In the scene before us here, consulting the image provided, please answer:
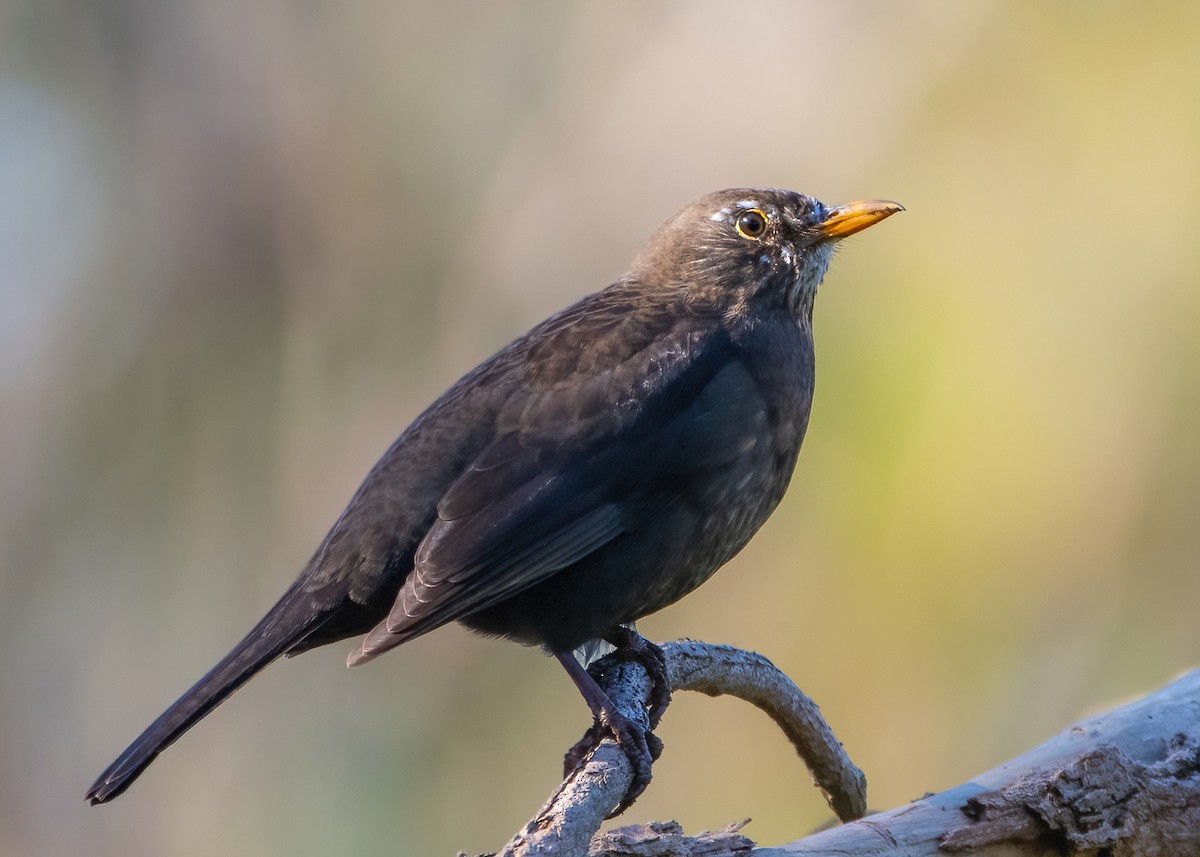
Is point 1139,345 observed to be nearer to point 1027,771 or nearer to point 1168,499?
point 1168,499

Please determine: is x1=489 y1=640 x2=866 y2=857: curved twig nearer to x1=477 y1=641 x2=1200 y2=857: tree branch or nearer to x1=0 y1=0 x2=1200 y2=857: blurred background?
x1=477 y1=641 x2=1200 y2=857: tree branch

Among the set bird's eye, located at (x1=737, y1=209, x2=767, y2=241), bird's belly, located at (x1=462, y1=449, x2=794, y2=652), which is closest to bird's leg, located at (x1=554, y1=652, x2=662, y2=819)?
bird's belly, located at (x1=462, y1=449, x2=794, y2=652)

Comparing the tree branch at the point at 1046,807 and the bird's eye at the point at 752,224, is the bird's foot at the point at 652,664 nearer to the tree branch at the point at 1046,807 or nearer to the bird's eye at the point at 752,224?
the tree branch at the point at 1046,807

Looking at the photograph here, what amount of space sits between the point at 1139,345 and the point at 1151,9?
1.46 meters

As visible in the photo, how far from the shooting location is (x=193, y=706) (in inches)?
135

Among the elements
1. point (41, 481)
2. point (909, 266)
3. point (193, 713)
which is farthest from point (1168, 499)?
point (41, 481)

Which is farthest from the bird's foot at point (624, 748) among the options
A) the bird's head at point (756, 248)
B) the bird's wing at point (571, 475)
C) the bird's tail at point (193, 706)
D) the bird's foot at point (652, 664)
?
the bird's head at point (756, 248)

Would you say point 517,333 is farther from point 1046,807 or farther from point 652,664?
point 1046,807

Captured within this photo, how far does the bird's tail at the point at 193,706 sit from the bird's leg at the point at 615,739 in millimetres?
739

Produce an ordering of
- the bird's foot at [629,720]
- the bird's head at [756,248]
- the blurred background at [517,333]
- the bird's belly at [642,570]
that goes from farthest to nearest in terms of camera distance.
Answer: the blurred background at [517,333] < the bird's head at [756,248] < the bird's belly at [642,570] < the bird's foot at [629,720]

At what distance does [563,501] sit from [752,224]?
119 cm

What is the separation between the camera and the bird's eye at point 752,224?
4.32 meters

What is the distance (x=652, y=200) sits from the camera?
25.0ft

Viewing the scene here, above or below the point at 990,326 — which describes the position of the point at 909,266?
above
